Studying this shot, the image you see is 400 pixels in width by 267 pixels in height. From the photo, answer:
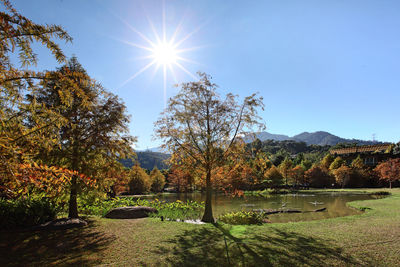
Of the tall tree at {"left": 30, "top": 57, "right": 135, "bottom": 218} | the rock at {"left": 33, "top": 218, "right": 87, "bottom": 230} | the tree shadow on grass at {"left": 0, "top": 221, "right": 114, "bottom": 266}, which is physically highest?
the tall tree at {"left": 30, "top": 57, "right": 135, "bottom": 218}

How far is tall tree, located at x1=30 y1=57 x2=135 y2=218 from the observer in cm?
1035

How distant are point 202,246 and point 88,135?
7.62m

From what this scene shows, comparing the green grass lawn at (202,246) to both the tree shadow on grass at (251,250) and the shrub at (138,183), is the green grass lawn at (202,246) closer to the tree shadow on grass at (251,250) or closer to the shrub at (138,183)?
the tree shadow on grass at (251,250)

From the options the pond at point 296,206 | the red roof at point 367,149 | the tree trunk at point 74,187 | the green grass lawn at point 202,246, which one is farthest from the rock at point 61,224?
the red roof at point 367,149

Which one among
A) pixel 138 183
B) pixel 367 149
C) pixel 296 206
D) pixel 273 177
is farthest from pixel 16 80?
pixel 367 149

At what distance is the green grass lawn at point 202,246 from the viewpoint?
6098 millimetres

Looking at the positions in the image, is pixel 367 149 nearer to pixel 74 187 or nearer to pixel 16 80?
pixel 74 187

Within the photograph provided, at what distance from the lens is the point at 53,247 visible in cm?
714

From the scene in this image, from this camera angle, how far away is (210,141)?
42.2 feet

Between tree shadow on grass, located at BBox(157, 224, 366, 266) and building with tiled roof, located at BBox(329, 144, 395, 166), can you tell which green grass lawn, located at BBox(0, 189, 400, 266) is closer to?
tree shadow on grass, located at BBox(157, 224, 366, 266)

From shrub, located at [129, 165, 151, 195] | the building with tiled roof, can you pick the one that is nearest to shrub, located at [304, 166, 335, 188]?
the building with tiled roof

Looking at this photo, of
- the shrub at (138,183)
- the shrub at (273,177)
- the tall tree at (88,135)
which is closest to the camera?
the tall tree at (88,135)

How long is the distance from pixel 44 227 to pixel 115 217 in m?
4.35

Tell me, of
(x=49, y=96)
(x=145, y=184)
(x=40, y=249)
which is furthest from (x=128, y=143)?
(x=145, y=184)
